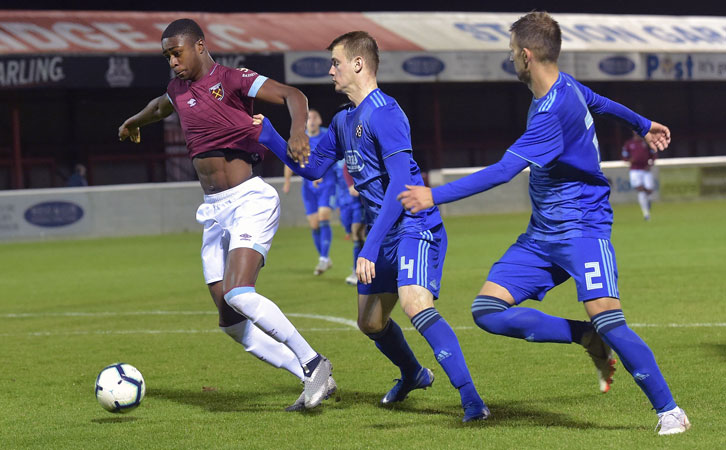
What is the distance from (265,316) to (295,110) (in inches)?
44.7

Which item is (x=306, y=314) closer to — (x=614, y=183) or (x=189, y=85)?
(x=189, y=85)

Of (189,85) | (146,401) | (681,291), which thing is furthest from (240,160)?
(681,291)

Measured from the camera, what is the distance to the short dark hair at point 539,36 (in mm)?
4820

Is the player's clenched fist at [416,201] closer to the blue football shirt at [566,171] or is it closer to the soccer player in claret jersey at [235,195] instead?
the blue football shirt at [566,171]

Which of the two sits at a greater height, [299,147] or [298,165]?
[299,147]

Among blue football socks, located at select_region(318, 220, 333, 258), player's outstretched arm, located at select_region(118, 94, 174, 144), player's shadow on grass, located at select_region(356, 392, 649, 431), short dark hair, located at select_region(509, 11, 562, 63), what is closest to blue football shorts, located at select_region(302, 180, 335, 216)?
blue football socks, located at select_region(318, 220, 333, 258)

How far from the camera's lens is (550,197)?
498 centimetres

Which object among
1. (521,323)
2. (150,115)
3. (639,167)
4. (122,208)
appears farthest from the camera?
(639,167)

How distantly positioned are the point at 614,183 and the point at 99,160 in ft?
51.2

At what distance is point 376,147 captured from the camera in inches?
211

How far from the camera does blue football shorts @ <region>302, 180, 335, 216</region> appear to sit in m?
14.2

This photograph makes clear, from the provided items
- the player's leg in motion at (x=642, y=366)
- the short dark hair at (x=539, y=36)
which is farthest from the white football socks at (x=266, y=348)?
the short dark hair at (x=539, y=36)

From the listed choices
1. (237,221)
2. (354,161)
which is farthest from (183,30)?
(354,161)

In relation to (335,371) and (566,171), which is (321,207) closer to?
(335,371)
